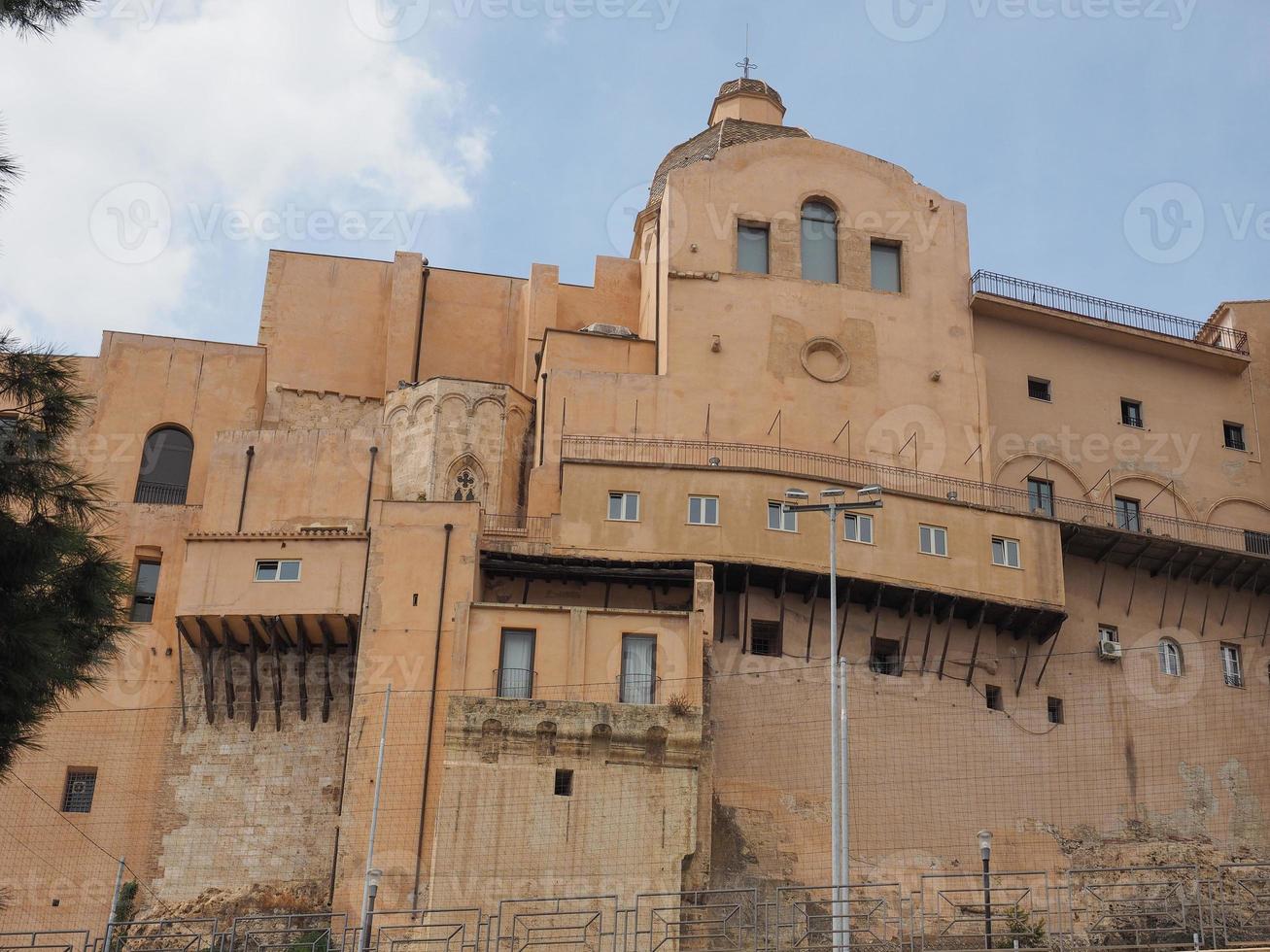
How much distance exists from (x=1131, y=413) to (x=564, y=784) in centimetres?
2453

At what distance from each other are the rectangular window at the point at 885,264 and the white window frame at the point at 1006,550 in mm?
9127

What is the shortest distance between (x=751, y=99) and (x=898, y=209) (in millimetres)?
11748

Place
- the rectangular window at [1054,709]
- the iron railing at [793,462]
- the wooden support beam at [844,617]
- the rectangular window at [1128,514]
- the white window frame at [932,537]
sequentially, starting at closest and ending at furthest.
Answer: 1. the wooden support beam at [844,617]
2. the white window frame at [932,537]
3. the rectangular window at [1054,709]
4. the iron railing at [793,462]
5. the rectangular window at [1128,514]

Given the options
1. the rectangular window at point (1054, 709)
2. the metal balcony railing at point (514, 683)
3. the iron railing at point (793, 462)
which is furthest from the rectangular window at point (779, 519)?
the rectangular window at point (1054, 709)

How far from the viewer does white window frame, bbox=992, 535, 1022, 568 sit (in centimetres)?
4494

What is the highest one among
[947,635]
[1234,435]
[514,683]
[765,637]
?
[1234,435]

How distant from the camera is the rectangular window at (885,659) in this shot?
1715 inches

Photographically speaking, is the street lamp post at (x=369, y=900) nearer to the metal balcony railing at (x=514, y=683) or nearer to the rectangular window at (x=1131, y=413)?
the metal balcony railing at (x=514, y=683)

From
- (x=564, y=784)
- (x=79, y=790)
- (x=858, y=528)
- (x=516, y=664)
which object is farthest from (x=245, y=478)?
(x=858, y=528)

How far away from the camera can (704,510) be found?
42.8 m

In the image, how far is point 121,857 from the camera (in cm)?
4009

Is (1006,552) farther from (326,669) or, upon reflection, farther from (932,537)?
(326,669)

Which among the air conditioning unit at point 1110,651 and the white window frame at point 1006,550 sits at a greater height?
the white window frame at point 1006,550

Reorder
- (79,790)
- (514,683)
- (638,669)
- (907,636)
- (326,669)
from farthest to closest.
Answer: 1. (907,636)
2. (326,669)
3. (79,790)
4. (638,669)
5. (514,683)
